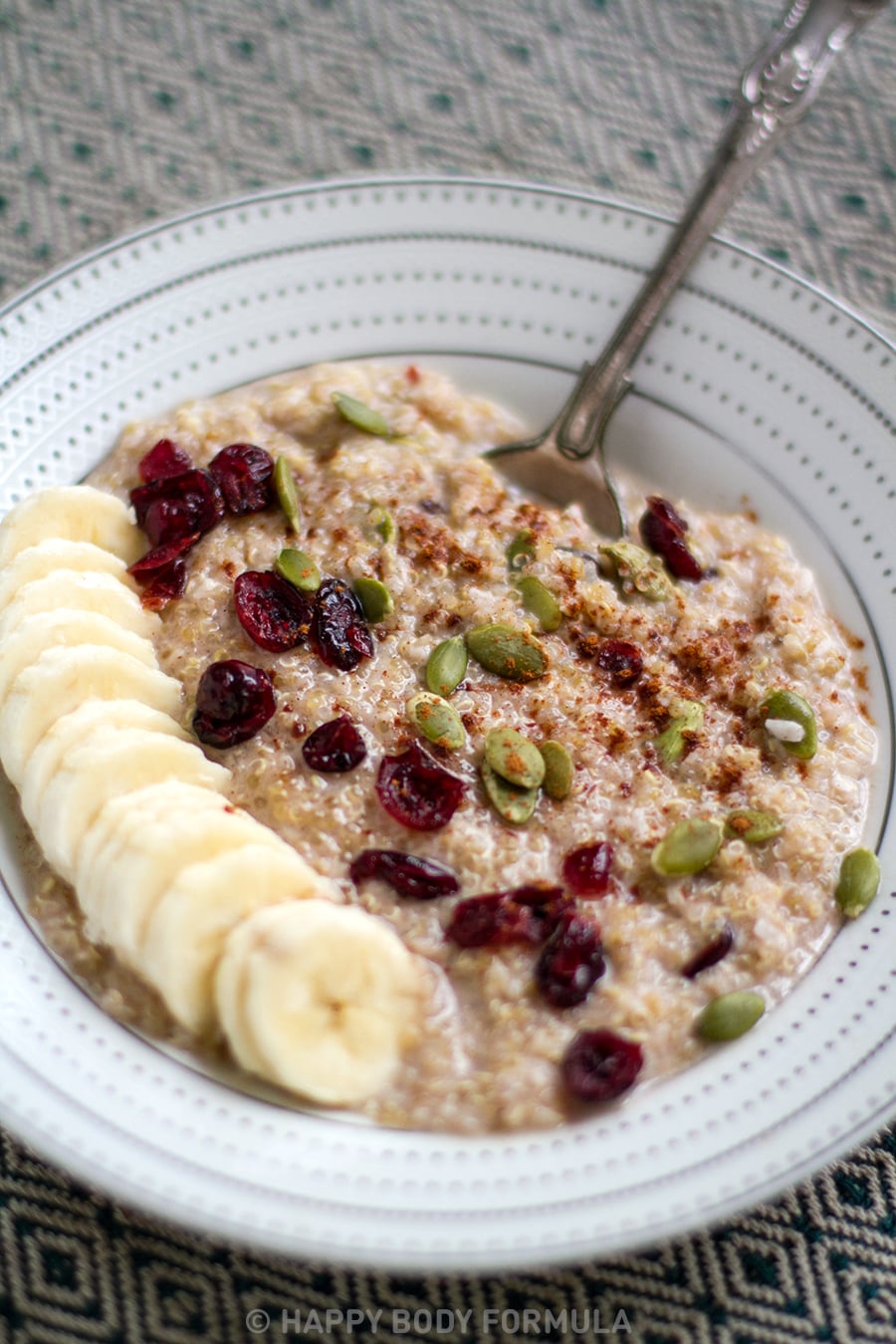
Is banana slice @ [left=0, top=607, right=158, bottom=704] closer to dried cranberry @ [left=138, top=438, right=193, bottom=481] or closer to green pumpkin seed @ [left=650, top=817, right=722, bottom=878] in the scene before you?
dried cranberry @ [left=138, top=438, right=193, bottom=481]

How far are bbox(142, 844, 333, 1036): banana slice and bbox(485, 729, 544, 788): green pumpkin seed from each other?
0.64 m

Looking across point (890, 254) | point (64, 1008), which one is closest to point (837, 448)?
point (890, 254)

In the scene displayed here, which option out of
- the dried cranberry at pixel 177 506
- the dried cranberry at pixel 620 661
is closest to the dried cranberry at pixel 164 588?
the dried cranberry at pixel 177 506

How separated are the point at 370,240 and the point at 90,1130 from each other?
2.90 m

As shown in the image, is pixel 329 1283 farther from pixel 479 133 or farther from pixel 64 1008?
pixel 479 133

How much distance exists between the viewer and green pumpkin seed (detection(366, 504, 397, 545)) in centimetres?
366

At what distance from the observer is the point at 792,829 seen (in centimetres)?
327

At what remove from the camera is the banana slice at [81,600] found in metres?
3.34

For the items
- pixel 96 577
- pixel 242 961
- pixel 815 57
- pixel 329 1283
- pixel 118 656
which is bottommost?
pixel 329 1283

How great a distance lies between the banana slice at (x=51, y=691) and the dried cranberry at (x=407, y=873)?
79 centimetres

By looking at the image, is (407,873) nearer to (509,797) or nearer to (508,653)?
(509,797)

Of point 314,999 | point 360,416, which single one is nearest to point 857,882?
point 314,999

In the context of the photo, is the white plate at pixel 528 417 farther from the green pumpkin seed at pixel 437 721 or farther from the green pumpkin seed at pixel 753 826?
the green pumpkin seed at pixel 437 721

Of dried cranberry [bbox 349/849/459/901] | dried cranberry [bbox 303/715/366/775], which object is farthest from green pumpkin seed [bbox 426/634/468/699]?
dried cranberry [bbox 349/849/459/901]
